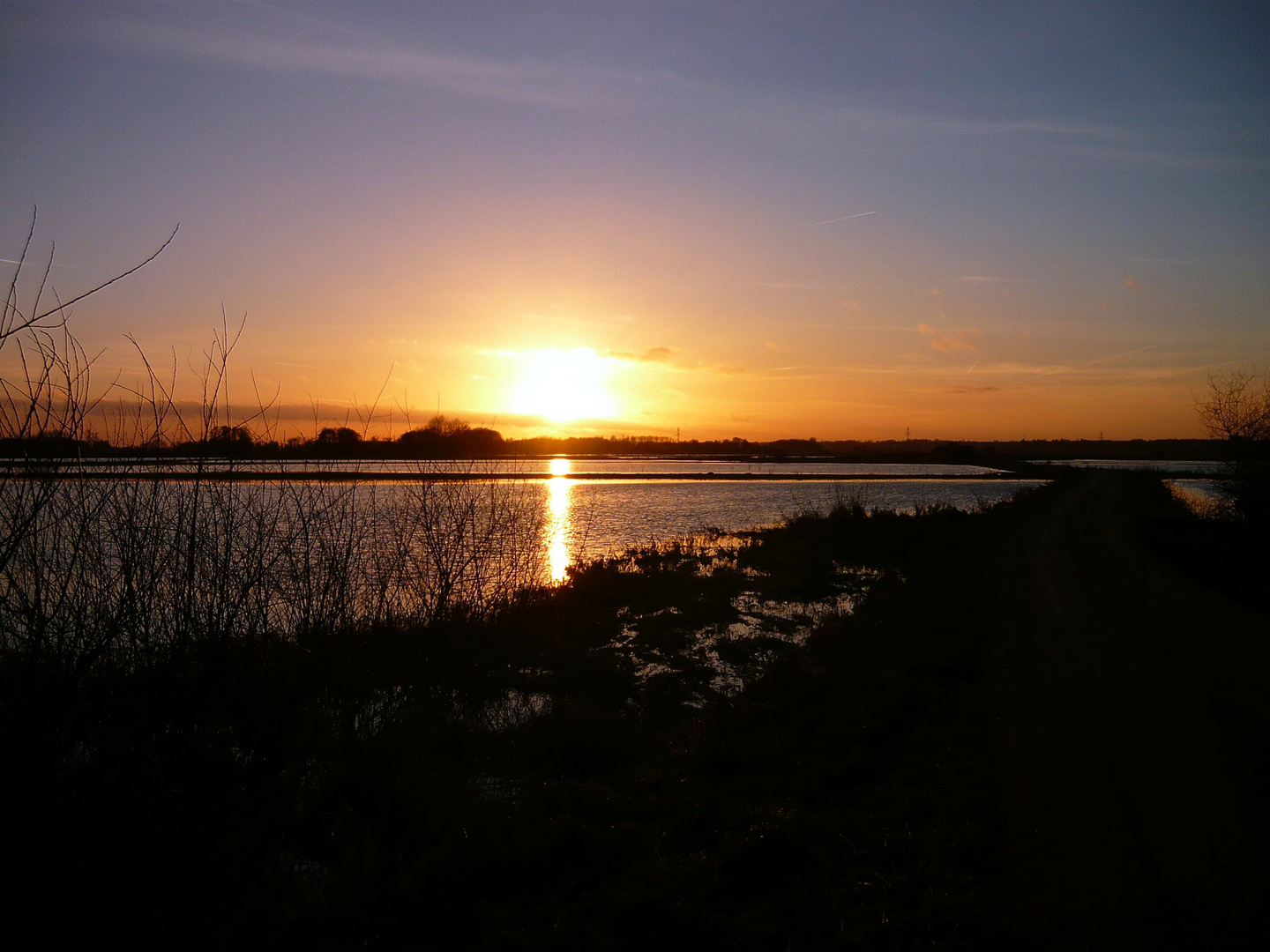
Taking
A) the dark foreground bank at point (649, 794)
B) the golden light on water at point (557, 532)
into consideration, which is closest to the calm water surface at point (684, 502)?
the golden light on water at point (557, 532)

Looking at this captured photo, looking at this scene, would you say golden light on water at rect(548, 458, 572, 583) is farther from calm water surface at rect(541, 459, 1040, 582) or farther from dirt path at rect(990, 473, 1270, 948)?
dirt path at rect(990, 473, 1270, 948)

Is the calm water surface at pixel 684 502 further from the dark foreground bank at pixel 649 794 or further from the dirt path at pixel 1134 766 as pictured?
the dirt path at pixel 1134 766

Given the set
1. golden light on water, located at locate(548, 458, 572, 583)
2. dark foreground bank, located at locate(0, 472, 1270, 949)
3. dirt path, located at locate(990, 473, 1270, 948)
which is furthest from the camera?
golden light on water, located at locate(548, 458, 572, 583)

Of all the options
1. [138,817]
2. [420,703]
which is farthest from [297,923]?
[420,703]

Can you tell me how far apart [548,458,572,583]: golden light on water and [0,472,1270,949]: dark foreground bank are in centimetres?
819

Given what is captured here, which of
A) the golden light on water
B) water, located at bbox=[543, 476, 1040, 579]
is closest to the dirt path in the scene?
the golden light on water

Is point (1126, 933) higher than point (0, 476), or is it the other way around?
point (0, 476)

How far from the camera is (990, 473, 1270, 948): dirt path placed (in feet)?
14.6

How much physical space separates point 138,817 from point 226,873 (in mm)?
1057

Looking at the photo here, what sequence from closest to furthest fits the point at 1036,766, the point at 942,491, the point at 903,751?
the point at 1036,766 < the point at 903,751 < the point at 942,491

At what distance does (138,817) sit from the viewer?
5598mm

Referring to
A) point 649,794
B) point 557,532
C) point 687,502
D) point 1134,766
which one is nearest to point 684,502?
point 687,502

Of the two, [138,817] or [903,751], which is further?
[903,751]

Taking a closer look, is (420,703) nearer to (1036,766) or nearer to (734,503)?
(1036,766)
